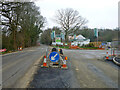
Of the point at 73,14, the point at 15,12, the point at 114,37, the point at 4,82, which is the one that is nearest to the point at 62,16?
the point at 73,14

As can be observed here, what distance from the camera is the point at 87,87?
15.4 feet

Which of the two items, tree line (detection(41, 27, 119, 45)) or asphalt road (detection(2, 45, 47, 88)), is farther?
tree line (detection(41, 27, 119, 45))

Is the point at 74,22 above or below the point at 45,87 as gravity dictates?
above

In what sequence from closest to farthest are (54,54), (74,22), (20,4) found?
(54,54) < (20,4) < (74,22)

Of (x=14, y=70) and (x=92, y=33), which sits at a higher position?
(x=92, y=33)

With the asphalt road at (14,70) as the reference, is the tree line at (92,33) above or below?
above

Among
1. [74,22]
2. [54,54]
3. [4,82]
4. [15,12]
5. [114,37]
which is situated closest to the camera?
[4,82]


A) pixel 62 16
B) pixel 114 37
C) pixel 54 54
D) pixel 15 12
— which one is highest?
pixel 62 16

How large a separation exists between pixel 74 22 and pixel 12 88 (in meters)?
44.6

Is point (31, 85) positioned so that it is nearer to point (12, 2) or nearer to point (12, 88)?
point (12, 88)

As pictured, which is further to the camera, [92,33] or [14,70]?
[92,33]

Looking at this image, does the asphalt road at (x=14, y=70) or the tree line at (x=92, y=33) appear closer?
the asphalt road at (x=14, y=70)

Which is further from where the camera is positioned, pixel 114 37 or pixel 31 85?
pixel 114 37

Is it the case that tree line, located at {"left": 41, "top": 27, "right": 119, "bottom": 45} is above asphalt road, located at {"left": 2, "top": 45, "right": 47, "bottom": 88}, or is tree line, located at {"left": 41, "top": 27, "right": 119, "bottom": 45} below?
above
